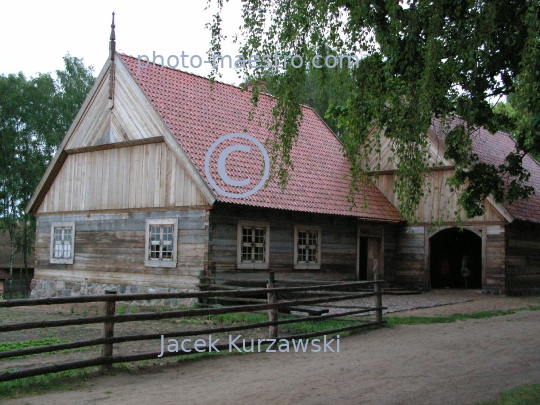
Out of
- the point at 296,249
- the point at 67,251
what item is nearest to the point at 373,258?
the point at 296,249

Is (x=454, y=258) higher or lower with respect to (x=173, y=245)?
lower

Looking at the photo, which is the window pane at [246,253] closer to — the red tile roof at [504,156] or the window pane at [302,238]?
the window pane at [302,238]

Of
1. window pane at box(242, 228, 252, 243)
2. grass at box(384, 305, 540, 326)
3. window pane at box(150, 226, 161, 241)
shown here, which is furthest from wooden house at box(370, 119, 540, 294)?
window pane at box(150, 226, 161, 241)

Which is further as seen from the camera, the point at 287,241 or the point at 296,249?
the point at 296,249

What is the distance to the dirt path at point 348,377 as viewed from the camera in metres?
7.33

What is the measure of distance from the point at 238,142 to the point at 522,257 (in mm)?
11716

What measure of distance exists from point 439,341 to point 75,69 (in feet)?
115

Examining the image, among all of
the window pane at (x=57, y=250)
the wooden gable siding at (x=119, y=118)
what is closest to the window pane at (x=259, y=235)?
the wooden gable siding at (x=119, y=118)

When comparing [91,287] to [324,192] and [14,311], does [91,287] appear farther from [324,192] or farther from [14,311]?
[324,192]

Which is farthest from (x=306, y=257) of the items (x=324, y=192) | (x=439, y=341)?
(x=439, y=341)

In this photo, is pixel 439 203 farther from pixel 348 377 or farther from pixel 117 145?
pixel 348 377

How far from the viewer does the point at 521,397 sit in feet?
24.3

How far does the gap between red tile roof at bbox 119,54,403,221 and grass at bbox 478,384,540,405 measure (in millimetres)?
9828

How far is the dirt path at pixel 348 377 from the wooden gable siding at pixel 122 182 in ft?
26.5
